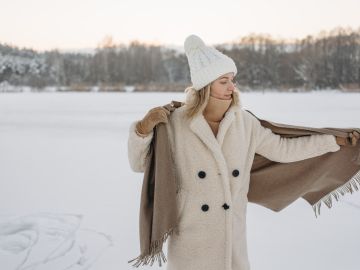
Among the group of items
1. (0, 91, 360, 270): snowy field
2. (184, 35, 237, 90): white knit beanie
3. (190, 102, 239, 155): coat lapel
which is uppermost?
(184, 35, 237, 90): white knit beanie

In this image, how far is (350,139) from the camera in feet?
6.86

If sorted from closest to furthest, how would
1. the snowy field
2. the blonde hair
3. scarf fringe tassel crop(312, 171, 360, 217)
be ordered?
the blonde hair, scarf fringe tassel crop(312, 171, 360, 217), the snowy field

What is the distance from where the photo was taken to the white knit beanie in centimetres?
189

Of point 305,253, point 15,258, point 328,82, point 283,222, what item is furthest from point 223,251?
point 328,82

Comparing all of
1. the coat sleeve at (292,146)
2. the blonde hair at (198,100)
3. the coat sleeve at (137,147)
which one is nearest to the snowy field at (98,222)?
the coat sleeve at (292,146)

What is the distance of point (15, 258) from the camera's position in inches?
135

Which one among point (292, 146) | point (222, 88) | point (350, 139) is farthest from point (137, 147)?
point (350, 139)

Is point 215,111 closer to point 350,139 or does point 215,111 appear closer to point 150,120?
point 150,120

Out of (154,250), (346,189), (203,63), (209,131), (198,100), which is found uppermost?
(203,63)

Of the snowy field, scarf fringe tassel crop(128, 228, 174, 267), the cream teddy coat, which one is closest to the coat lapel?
the cream teddy coat

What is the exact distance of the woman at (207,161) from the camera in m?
1.88

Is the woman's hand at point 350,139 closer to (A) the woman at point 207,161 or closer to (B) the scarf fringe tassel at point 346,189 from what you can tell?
(B) the scarf fringe tassel at point 346,189

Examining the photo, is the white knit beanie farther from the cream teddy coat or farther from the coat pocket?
the coat pocket

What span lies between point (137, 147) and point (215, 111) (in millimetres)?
376
